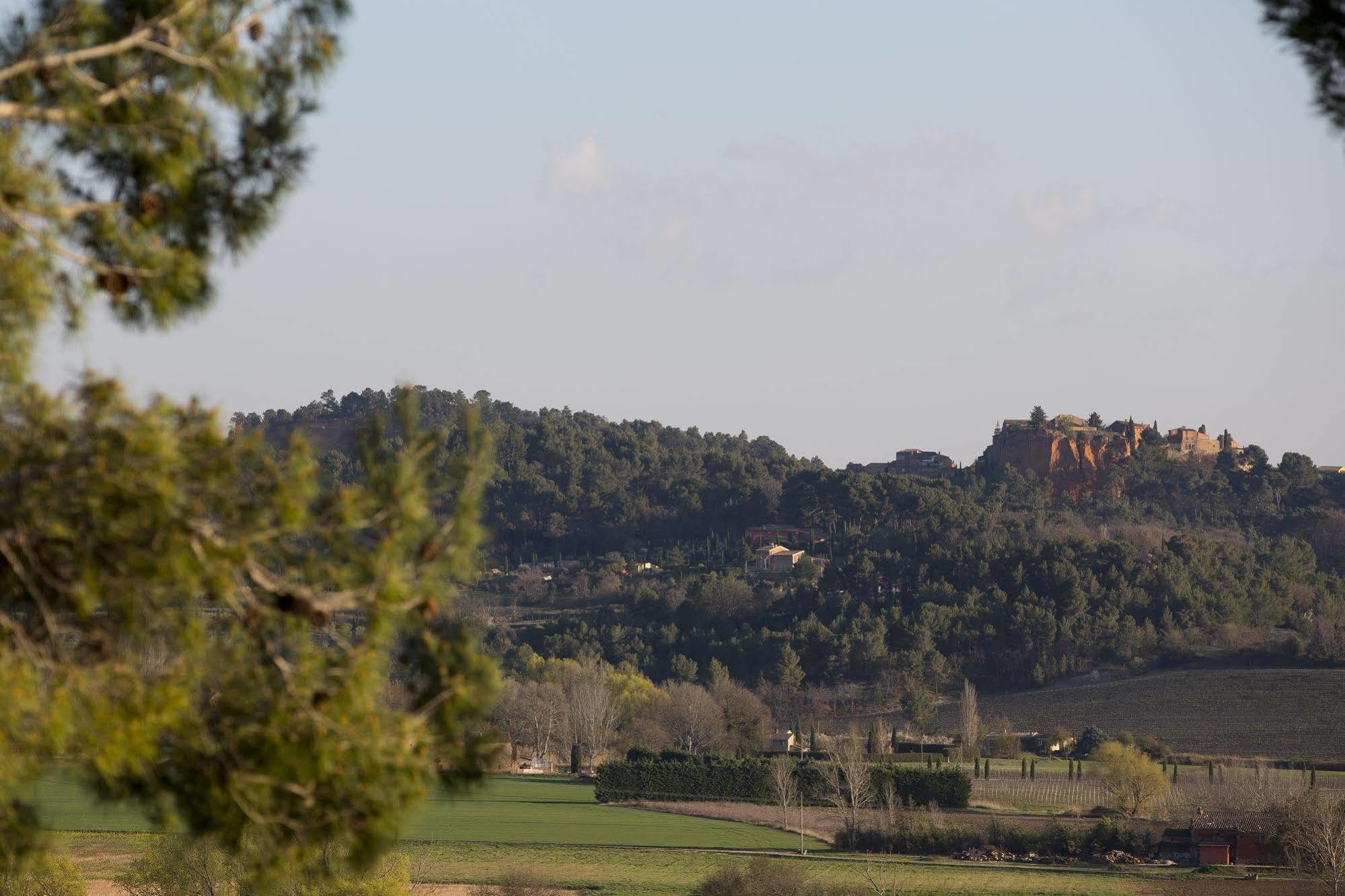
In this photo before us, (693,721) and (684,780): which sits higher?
(693,721)

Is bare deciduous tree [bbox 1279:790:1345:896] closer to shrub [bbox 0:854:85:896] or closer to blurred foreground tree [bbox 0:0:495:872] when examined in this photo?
shrub [bbox 0:854:85:896]

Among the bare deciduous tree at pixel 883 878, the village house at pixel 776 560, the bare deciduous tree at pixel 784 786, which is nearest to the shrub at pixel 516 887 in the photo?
the bare deciduous tree at pixel 883 878

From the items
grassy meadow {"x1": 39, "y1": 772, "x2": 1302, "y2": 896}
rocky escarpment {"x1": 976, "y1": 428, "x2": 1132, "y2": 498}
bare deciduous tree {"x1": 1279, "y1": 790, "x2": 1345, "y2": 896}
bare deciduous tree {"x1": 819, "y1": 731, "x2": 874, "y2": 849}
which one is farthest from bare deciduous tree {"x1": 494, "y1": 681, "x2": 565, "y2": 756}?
rocky escarpment {"x1": 976, "y1": 428, "x2": 1132, "y2": 498}

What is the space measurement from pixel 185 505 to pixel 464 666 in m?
1.41

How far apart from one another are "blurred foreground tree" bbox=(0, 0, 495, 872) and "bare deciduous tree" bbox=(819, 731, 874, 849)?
43.8 meters

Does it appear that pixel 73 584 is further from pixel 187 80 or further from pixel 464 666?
pixel 187 80

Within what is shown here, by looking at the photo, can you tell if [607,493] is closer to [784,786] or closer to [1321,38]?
[784,786]

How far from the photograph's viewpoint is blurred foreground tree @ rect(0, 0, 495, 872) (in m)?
4.94

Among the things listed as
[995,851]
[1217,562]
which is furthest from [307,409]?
[995,851]

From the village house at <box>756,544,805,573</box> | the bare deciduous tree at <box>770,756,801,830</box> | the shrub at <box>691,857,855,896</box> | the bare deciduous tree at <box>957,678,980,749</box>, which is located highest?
the village house at <box>756,544,805,573</box>

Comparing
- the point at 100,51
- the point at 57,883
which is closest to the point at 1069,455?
the point at 57,883

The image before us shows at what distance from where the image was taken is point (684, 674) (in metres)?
80.9

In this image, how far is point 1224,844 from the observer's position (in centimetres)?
4347

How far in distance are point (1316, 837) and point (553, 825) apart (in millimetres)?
25013
